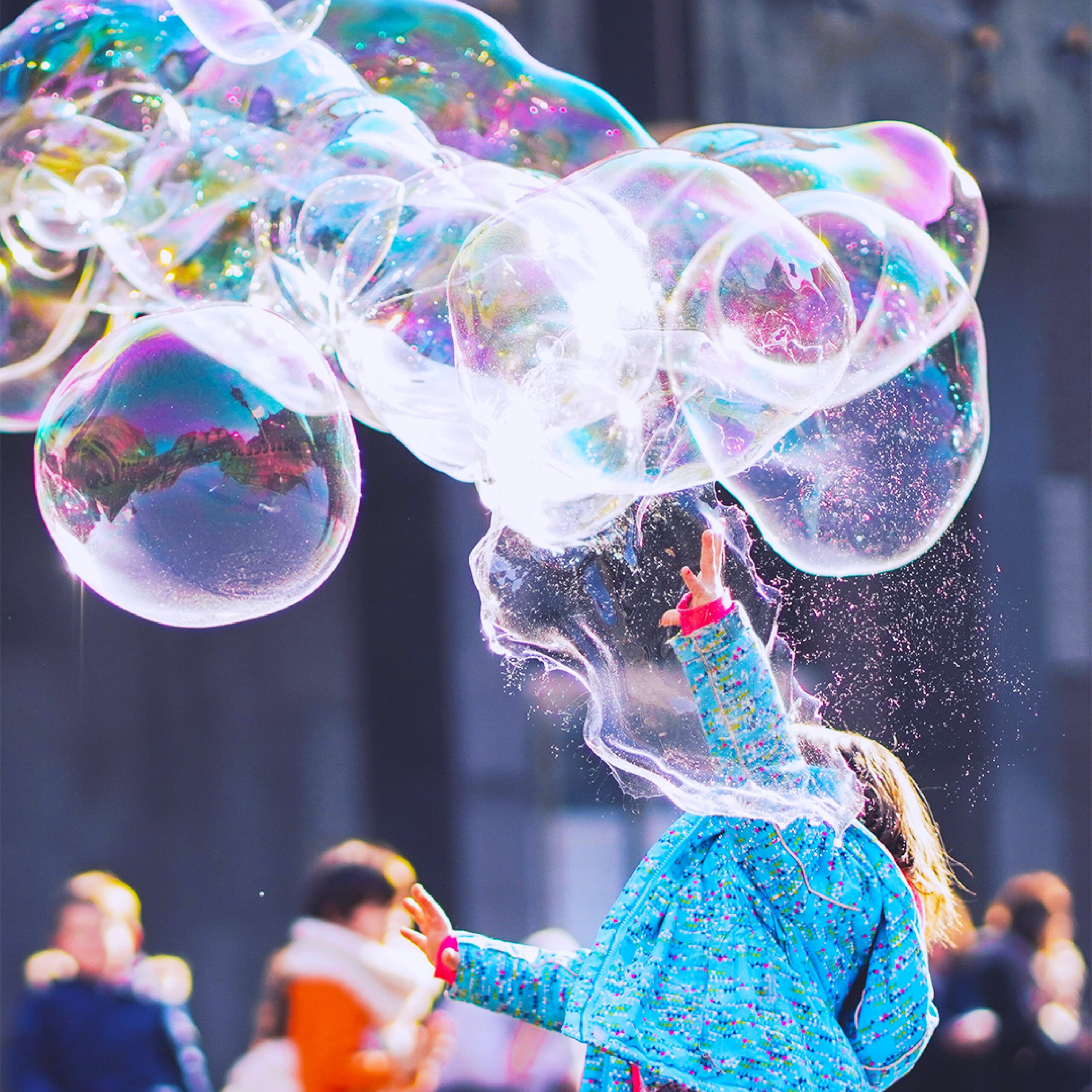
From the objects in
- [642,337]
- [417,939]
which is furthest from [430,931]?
[642,337]

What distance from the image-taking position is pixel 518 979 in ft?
6.48

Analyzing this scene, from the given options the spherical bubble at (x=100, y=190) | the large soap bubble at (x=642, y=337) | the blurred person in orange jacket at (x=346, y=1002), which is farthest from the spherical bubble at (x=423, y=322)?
the blurred person in orange jacket at (x=346, y=1002)

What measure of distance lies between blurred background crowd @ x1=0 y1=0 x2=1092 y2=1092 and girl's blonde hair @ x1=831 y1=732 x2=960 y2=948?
10.7 feet

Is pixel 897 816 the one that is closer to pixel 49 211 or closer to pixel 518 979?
pixel 518 979

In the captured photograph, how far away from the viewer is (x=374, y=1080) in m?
3.30

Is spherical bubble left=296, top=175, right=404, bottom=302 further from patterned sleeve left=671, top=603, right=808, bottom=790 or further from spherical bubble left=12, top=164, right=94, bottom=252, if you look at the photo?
patterned sleeve left=671, top=603, right=808, bottom=790

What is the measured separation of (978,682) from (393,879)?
1.80 meters

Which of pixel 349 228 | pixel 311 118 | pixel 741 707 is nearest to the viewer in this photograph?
pixel 741 707

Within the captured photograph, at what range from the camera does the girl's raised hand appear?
71.6 inches

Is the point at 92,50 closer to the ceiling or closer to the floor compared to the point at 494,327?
closer to the ceiling

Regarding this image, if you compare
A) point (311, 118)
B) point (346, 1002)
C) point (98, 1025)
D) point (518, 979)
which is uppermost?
point (311, 118)

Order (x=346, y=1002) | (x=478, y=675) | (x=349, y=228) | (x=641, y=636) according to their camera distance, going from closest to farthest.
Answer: (x=641, y=636)
(x=349, y=228)
(x=346, y=1002)
(x=478, y=675)

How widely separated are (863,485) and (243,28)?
142 centimetres

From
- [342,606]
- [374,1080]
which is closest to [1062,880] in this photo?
[342,606]
